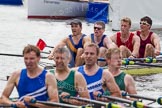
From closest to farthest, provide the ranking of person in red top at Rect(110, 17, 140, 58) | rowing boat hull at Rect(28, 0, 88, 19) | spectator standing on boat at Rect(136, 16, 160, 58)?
person in red top at Rect(110, 17, 140, 58)
spectator standing on boat at Rect(136, 16, 160, 58)
rowing boat hull at Rect(28, 0, 88, 19)

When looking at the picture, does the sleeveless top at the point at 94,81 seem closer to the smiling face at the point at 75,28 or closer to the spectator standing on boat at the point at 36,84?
the spectator standing on boat at the point at 36,84

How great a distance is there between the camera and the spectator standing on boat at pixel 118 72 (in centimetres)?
811

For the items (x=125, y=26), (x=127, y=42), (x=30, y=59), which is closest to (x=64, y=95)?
(x=30, y=59)

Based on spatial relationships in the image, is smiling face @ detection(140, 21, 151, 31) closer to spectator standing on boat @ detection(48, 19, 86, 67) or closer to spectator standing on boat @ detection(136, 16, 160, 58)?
spectator standing on boat @ detection(136, 16, 160, 58)

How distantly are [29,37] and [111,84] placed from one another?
56.4 ft

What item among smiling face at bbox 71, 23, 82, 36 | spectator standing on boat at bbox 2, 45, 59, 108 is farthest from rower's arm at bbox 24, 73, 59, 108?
smiling face at bbox 71, 23, 82, 36

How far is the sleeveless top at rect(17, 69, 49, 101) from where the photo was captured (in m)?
7.33

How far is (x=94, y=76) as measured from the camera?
26.6 feet

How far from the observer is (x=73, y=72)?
769 centimetres

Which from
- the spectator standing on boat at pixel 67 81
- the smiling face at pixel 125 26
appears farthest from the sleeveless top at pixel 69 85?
the smiling face at pixel 125 26

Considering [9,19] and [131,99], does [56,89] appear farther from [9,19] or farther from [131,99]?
[9,19]

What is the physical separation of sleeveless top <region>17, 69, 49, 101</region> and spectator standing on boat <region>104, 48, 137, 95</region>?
115cm

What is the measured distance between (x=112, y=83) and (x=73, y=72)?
26.6 inches

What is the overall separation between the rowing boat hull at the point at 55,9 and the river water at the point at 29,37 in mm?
815
